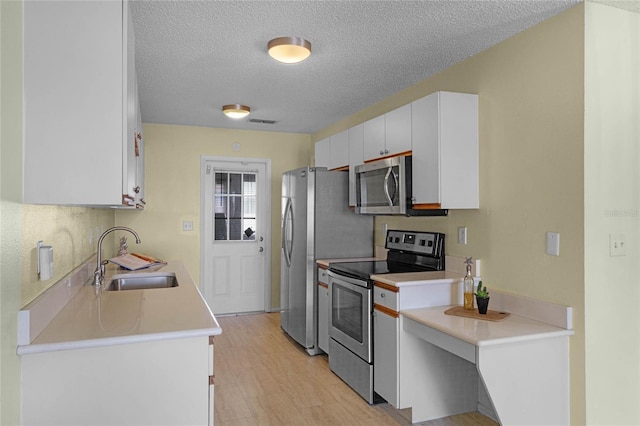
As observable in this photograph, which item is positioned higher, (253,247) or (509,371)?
(253,247)

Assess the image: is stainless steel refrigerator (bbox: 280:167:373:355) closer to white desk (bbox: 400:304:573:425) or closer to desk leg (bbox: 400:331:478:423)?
desk leg (bbox: 400:331:478:423)

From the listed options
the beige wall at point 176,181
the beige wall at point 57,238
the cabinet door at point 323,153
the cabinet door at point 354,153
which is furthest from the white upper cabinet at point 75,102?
the beige wall at point 176,181

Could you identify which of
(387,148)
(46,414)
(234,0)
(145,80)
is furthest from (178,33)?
(46,414)

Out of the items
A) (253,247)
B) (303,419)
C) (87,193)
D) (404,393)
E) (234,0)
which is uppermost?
(234,0)

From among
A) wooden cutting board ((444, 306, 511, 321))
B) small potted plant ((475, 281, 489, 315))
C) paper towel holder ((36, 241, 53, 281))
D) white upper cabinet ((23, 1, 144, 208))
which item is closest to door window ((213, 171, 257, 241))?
wooden cutting board ((444, 306, 511, 321))

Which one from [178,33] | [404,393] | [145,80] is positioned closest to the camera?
[178,33]

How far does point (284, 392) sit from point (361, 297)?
892 mm

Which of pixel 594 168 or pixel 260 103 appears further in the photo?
pixel 260 103

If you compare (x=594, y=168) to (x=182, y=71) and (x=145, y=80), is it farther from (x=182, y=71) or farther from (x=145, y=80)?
(x=145, y=80)

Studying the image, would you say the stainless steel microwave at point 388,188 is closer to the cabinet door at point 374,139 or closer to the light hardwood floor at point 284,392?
the cabinet door at point 374,139

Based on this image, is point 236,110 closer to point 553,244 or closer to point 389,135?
point 389,135

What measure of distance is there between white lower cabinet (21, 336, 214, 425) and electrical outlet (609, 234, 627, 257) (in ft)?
6.55

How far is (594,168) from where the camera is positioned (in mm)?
2205

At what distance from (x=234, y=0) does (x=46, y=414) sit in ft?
6.30
